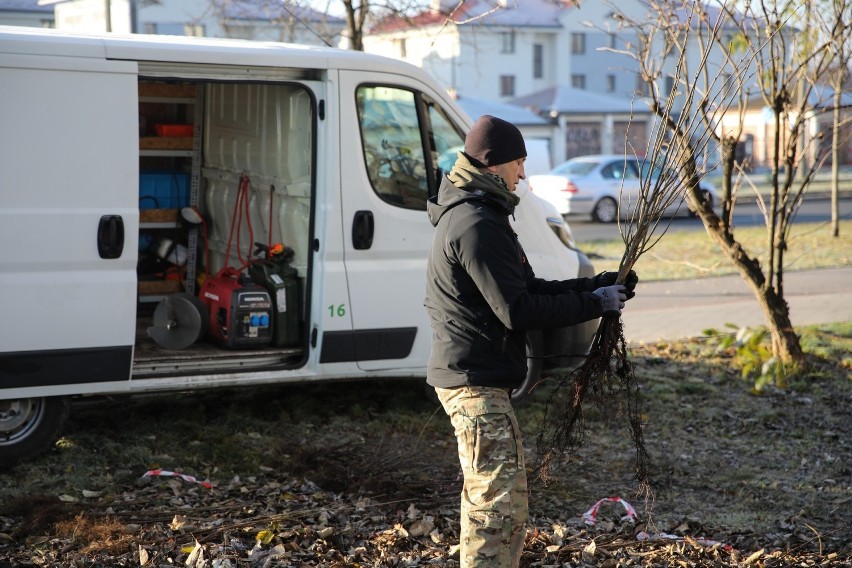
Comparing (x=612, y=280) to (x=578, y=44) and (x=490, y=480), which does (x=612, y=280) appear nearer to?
(x=490, y=480)

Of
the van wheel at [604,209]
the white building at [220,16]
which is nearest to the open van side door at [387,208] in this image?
the white building at [220,16]

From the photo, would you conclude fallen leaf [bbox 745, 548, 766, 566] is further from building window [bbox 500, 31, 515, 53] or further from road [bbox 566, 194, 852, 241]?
building window [bbox 500, 31, 515, 53]

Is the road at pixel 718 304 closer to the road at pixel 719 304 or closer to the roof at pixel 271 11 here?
the road at pixel 719 304

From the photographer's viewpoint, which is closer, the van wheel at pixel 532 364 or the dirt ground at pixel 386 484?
the dirt ground at pixel 386 484

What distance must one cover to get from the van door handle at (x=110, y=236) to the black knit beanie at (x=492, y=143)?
101 inches

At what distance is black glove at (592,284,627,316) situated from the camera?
158 inches

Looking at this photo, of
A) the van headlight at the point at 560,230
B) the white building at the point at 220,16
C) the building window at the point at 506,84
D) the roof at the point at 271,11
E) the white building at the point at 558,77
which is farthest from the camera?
the building window at the point at 506,84

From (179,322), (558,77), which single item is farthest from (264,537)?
(558,77)

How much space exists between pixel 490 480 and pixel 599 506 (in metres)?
1.73

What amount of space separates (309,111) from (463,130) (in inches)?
39.3

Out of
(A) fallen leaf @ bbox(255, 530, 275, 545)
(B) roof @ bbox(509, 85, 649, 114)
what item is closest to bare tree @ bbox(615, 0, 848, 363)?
(A) fallen leaf @ bbox(255, 530, 275, 545)

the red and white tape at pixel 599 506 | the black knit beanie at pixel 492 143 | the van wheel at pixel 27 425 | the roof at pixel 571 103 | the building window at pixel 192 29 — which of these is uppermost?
the roof at pixel 571 103

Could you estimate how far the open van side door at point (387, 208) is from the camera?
6.36 metres

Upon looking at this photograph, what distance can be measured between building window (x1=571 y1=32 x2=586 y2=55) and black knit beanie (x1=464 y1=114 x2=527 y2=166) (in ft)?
206
